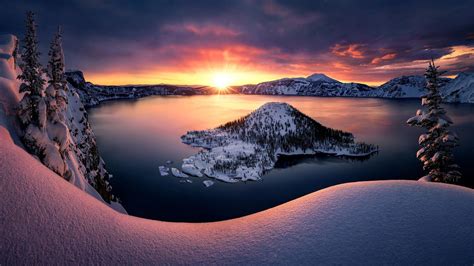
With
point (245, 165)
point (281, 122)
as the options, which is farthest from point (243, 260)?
point (281, 122)

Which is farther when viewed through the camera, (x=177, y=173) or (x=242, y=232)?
(x=177, y=173)

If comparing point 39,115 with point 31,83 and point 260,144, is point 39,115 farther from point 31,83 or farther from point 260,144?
point 260,144

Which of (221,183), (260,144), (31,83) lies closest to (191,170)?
(221,183)

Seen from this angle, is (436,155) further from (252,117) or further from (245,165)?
(252,117)

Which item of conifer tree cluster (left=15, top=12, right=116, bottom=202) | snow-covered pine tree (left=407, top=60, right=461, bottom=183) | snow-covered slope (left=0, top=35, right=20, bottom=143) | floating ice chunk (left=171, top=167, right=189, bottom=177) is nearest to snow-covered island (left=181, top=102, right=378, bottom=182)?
floating ice chunk (left=171, top=167, right=189, bottom=177)

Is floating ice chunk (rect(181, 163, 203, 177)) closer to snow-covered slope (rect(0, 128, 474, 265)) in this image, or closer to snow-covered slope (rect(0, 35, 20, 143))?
snow-covered slope (rect(0, 35, 20, 143))

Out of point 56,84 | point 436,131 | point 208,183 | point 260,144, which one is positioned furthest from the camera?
point 260,144
